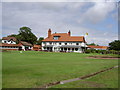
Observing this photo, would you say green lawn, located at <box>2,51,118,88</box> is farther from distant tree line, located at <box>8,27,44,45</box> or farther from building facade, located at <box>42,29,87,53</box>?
distant tree line, located at <box>8,27,44,45</box>

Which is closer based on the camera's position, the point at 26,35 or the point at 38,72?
the point at 38,72

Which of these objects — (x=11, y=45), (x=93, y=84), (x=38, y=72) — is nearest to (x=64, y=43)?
(x=11, y=45)

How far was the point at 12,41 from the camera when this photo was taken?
74.1 meters

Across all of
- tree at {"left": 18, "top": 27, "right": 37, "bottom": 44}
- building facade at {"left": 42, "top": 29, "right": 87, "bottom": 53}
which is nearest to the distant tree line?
tree at {"left": 18, "top": 27, "right": 37, "bottom": 44}

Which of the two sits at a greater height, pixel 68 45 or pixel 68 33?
pixel 68 33

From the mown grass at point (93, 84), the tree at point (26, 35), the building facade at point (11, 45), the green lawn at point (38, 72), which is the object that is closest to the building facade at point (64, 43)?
the building facade at point (11, 45)

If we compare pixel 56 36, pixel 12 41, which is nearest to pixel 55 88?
pixel 56 36

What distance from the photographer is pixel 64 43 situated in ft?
194

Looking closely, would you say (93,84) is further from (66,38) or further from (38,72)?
(66,38)

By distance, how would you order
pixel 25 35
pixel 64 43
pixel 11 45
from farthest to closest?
pixel 25 35
pixel 11 45
pixel 64 43

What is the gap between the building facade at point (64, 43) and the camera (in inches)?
2211

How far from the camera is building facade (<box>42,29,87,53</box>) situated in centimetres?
5616

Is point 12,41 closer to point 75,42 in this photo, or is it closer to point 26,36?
point 26,36

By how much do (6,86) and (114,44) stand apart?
91.3m
